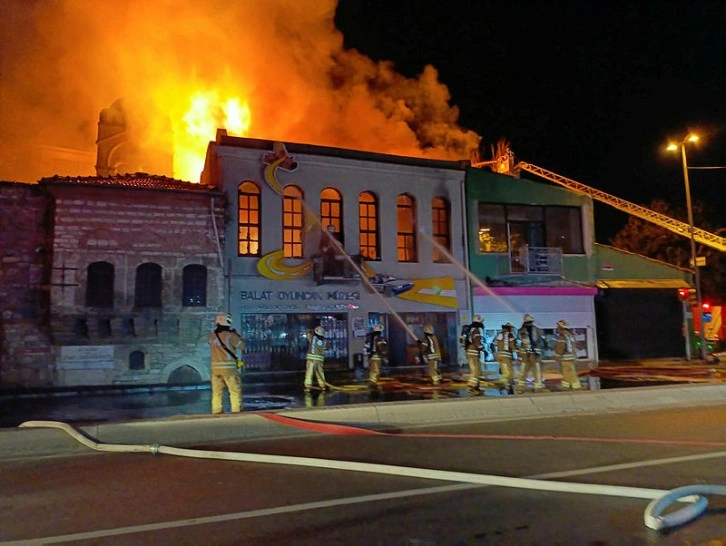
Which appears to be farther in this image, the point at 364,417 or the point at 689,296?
the point at 689,296

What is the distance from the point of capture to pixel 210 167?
18.6 metres

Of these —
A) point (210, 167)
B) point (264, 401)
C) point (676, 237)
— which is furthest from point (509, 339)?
point (676, 237)

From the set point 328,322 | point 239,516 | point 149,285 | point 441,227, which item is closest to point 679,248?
point 441,227

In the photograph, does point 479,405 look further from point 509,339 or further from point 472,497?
point 472,497

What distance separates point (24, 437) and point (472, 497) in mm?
5650

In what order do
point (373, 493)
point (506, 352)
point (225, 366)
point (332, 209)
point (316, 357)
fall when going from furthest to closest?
point (332, 209)
point (316, 357)
point (506, 352)
point (225, 366)
point (373, 493)

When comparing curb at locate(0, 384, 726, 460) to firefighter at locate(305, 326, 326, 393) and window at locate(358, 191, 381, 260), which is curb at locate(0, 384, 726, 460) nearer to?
firefighter at locate(305, 326, 326, 393)

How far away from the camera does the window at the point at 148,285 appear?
15.7m

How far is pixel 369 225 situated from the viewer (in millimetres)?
19500

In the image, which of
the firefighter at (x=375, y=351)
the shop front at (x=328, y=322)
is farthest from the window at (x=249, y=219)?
the firefighter at (x=375, y=351)

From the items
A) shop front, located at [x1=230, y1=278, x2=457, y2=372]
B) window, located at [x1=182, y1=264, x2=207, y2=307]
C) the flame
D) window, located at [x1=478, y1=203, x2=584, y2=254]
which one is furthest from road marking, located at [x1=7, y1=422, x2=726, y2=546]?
the flame

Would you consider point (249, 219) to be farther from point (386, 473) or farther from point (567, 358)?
point (386, 473)

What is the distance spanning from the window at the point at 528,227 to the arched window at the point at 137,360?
11596 mm

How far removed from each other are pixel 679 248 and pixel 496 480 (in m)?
31.1
